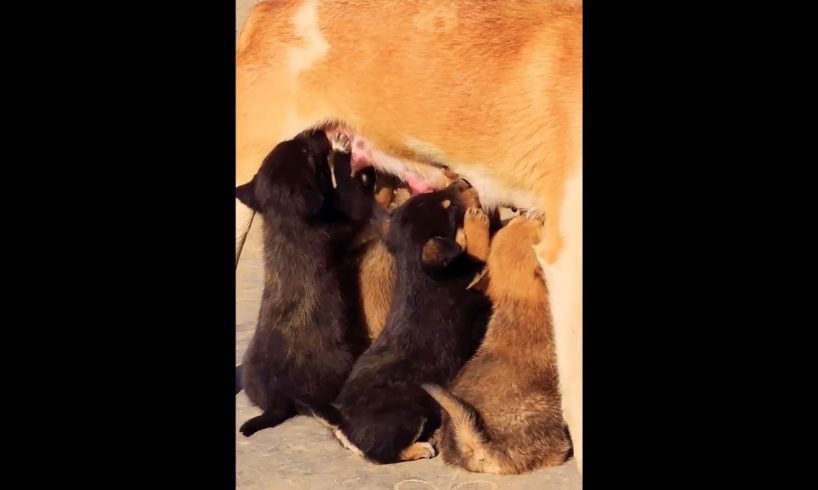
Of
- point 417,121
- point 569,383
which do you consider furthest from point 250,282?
point 569,383

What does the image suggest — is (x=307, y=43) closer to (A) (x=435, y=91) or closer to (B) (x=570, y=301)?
(A) (x=435, y=91)

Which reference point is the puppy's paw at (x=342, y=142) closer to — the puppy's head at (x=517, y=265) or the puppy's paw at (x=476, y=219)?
the puppy's paw at (x=476, y=219)

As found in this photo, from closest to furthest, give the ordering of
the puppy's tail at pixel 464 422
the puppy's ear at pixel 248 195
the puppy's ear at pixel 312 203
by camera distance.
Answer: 1. the puppy's tail at pixel 464 422
2. the puppy's ear at pixel 312 203
3. the puppy's ear at pixel 248 195

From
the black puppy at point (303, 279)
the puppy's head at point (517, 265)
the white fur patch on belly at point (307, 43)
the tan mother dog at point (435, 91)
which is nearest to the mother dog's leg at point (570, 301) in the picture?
the tan mother dog at point (435, 91)

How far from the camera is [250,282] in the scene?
18.9 ft

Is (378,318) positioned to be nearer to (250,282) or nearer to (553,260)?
Answer: (553,260)

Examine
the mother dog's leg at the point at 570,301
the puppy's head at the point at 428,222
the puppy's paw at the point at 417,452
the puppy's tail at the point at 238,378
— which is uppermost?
the puppy's head at the point at 428,222

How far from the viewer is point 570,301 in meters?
3.60

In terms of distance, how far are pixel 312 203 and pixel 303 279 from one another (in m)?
0.33

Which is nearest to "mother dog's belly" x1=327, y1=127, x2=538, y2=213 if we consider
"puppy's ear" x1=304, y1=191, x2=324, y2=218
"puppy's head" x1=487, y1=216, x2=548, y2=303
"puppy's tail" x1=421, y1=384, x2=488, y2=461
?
"puppy's head" x1=487, y1=216, x2=548, y2=303

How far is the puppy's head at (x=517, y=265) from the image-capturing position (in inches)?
153

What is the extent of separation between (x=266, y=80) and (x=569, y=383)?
6.44 feet

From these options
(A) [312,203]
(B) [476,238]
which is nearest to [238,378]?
(A) [312,203]

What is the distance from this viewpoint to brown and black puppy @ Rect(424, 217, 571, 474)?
3568 mm
